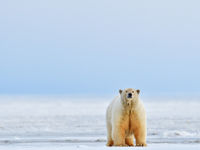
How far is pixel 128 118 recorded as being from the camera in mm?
9164

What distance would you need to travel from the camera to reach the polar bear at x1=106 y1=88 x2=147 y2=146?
9.11 m

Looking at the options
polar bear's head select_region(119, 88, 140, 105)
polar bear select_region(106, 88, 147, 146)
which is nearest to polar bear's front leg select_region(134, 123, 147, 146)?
polar bear select_region(106, 88, 147, 146)

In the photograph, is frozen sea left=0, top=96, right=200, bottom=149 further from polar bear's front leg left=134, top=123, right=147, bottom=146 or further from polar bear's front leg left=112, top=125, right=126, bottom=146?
polar bear's front leg left=112, top=125, right=126, bottom=146

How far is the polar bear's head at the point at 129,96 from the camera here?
8.97 m

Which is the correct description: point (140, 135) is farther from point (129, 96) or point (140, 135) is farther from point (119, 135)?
point (129, 96)

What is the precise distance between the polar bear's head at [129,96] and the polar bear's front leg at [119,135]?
0.54m

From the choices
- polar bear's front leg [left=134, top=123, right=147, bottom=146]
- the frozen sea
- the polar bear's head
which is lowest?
the frozen sea

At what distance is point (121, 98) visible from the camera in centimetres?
924

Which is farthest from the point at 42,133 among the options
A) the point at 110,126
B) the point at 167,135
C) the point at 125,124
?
the point at 125,124

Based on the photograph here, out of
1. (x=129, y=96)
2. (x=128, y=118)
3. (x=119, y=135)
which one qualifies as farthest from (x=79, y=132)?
(x=129, y=96)

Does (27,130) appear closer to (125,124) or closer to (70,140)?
(70,140)

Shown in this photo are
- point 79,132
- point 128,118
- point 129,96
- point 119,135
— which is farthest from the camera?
point 79,132

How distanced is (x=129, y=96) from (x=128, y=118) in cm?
48

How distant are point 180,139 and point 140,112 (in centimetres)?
378
